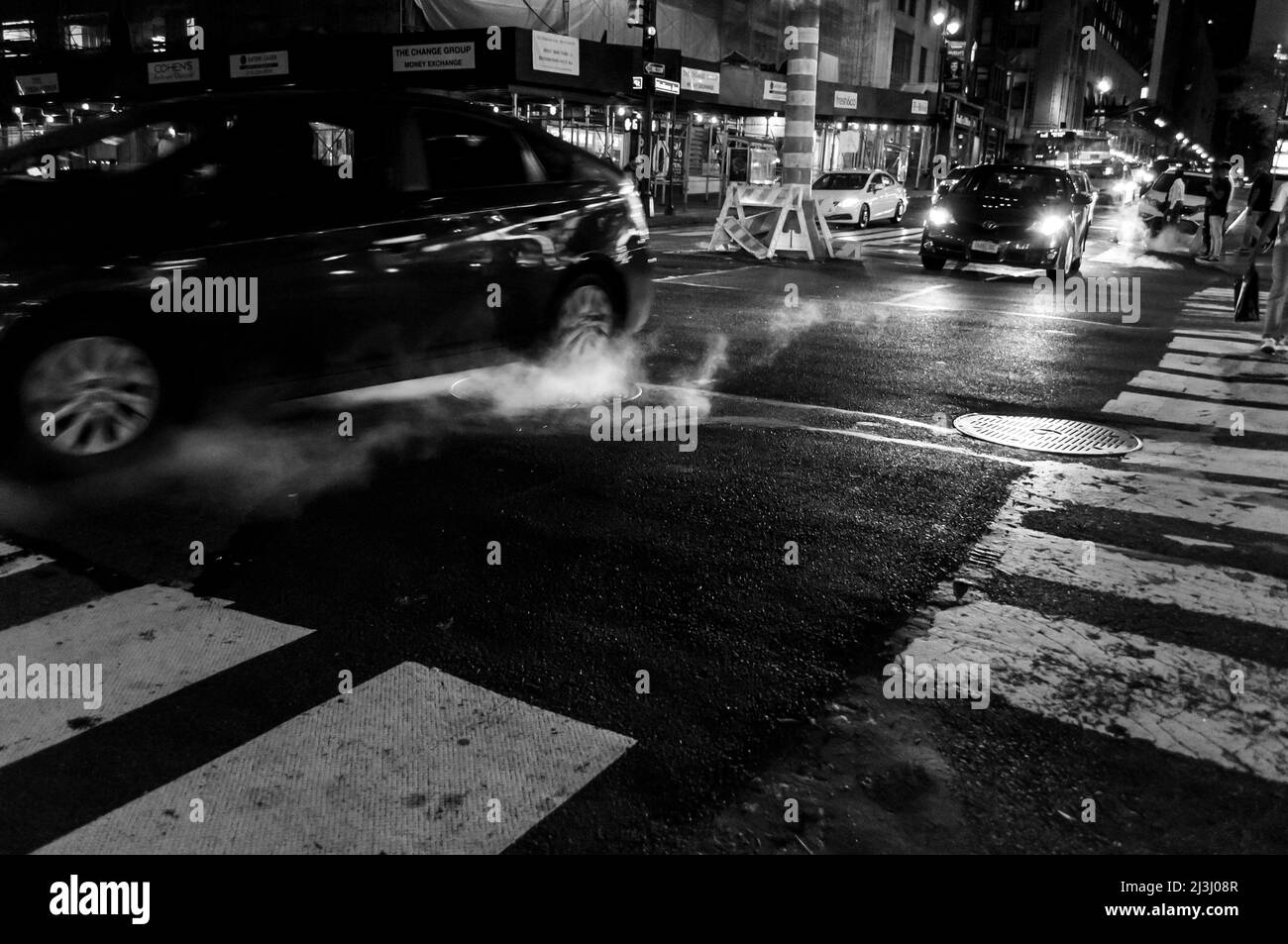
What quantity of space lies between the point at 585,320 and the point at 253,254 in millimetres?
2685

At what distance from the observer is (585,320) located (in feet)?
24.8

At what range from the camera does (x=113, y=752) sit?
294 centimetres

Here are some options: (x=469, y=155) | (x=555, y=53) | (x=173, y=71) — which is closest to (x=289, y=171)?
A: (x=469, y=155)

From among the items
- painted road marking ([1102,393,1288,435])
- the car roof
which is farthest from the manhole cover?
the car roof

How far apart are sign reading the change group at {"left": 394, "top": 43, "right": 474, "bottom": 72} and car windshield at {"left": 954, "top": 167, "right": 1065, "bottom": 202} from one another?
A: 506 inches

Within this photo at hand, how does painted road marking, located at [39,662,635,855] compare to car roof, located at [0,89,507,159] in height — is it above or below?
below

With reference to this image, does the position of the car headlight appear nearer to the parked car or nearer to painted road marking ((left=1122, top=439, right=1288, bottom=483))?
painted road marking ((left=1122, top=439, right=1288, bottom=483))

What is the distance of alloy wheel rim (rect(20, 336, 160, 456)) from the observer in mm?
4926

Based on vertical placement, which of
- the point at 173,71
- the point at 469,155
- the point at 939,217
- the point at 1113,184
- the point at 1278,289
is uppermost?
the point at 173,71

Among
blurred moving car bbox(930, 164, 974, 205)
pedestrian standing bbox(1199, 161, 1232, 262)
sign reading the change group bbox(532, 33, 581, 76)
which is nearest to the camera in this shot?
blurred moving car bbox(930, 164, 974, 205)

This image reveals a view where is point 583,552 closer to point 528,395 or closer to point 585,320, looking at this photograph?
point 528,395
